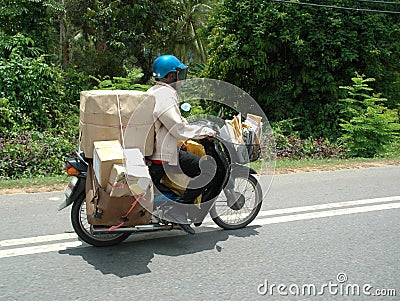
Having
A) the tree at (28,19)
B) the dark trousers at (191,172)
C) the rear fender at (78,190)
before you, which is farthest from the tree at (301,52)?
the rear fender at (78,190)

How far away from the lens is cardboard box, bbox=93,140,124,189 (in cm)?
430

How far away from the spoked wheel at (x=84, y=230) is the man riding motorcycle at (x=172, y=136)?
638mm

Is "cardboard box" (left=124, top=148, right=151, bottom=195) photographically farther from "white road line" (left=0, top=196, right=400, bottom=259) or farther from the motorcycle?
"white road line" (left=0, top=196, right=400, bottom=259)

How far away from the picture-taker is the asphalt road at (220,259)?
4137 millimetres

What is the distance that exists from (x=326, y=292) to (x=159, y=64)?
8.80 feet

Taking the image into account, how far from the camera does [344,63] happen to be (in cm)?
1745

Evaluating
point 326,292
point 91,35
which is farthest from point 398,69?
point 326,292

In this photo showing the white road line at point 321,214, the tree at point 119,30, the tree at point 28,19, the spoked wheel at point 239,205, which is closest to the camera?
the spoked wheel at point 239,205

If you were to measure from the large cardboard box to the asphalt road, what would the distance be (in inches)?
42.0

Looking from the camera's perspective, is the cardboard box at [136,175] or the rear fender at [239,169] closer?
the cardboard box at [136,175]

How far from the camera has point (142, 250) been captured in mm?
5062

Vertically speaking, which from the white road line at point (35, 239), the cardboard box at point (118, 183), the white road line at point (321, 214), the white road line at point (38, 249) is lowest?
the white road line at point (321, 214)

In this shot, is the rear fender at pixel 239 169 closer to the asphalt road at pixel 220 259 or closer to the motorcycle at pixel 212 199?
the motorcycle at pixel 212 199

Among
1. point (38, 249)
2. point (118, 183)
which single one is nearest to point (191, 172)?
point (118, 183)
